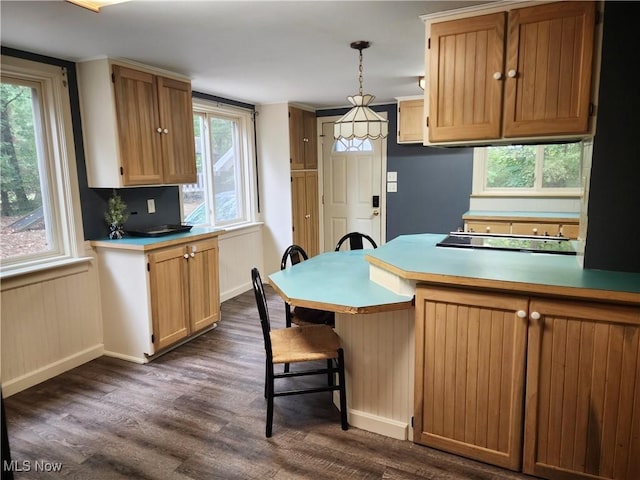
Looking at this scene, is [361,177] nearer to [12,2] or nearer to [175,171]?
[175,171]

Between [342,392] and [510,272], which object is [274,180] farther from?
[510,272]

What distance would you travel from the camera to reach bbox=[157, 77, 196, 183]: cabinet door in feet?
11.3

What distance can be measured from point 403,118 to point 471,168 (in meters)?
0.96

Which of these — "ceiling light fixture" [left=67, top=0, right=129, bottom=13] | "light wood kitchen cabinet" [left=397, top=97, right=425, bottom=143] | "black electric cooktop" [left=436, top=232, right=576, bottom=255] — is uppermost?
"ceiling light fixture" [left=67, top=0, right=129, bottom=13]

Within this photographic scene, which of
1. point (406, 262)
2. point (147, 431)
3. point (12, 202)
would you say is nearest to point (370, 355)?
point (406, 262)

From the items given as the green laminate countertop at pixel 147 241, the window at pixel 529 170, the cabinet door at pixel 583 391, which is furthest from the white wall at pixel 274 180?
the cabinet door at pixel 583 391

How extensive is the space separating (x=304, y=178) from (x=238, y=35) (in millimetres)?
2919

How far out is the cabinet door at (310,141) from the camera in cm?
540

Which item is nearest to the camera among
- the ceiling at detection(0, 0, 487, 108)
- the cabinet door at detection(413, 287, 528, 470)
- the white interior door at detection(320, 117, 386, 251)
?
the cabinet door at detection(413, 287, 528, 470)

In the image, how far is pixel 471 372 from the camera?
1.99 m

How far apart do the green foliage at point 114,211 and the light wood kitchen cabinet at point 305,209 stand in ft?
7.20

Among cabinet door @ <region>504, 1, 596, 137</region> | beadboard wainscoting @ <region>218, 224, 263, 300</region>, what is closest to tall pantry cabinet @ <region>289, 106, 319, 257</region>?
beadboard wainscoting @ <region>218, 224, 263, 300</region>

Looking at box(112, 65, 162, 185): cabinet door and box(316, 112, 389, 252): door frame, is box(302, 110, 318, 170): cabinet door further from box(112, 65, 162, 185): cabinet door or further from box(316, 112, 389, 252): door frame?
box(112, 65, 162, 185): cabinet door

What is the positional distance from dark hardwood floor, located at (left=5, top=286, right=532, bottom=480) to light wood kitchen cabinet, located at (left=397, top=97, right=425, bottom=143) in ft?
10.0
